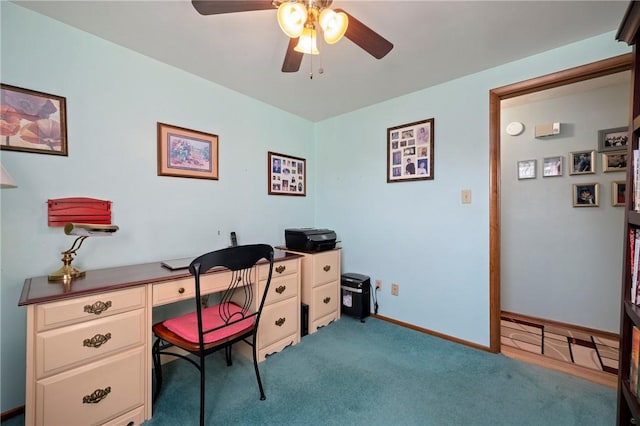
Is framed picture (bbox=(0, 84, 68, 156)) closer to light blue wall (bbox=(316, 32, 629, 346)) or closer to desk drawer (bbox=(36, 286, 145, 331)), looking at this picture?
desk drawer (bbox=(36, 286, 145, 331))

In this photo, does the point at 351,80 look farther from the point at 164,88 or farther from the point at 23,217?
the point at 23,217

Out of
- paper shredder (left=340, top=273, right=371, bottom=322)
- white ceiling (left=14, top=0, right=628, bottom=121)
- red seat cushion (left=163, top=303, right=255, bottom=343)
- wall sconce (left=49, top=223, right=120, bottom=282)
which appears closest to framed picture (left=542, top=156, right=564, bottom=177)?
white ceiling (left=14, top=0, right=628, bottom=121)

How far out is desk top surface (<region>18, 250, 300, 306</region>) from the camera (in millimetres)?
1159

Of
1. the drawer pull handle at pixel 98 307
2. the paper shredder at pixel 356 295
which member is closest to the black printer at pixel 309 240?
the paper shredder at pixel 356 295

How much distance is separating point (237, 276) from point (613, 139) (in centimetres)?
343

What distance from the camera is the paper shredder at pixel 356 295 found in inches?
105

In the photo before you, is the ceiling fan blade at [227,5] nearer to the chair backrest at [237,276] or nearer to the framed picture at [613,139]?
the chair backrest at [237,276]

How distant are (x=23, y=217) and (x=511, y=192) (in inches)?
159

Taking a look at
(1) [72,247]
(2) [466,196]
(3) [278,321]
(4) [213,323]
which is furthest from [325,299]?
(1) [72,247]

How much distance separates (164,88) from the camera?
1988mm

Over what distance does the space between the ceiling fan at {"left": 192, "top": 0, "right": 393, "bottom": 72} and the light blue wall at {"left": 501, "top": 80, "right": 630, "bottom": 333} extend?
236cm

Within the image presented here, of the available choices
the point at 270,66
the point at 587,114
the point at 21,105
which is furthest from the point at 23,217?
the point at 587,114

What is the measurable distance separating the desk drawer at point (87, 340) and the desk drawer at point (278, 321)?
0.82 m

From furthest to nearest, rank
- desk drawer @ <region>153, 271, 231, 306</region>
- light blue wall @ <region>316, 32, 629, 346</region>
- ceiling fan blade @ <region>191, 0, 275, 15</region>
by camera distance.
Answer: light blue wall @ <region>316, 32, 629, 346</region> < desk drawer @ <region>153, 271, 231, 306</region> < ceiling fan blade @ <region>191, 0, 275, 15</region>
